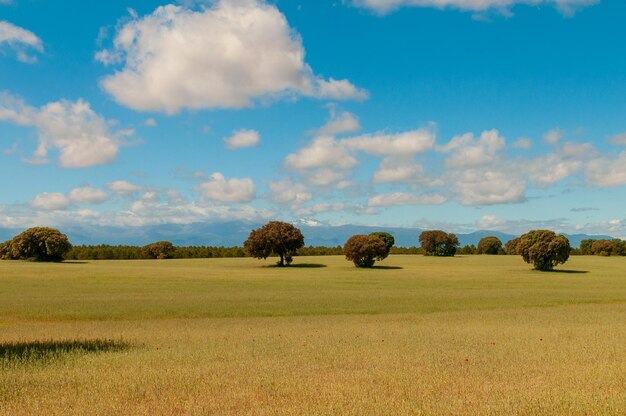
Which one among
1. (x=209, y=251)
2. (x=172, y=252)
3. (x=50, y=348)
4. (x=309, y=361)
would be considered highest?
(x=209, y=251)

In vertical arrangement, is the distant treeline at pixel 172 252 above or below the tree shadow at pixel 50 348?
above

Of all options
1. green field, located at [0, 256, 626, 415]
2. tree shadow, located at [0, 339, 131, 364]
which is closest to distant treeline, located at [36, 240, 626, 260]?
green field, located at [0, 256, 626, 415]

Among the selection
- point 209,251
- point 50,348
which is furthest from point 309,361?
point 209,251

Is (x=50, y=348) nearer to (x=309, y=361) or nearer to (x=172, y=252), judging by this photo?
(x=309, y=361)

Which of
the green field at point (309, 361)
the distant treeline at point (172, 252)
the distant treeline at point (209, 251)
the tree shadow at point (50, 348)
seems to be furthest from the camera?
the distant treeline at point (209, 251)

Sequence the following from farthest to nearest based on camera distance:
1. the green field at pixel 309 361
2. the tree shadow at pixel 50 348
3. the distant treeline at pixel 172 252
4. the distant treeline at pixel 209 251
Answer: the distant treeline at pixel 209 251
the distant treeline at pixel 172 252
the tree shadow at pixel 50 348
the green field at pixel 309 361

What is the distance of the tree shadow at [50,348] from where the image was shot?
16328 millimetres

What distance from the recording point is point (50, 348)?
18719mm

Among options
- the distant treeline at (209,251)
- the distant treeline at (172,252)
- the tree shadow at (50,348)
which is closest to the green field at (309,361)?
the tree shadow at (50,348)

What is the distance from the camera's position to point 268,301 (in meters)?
40.8

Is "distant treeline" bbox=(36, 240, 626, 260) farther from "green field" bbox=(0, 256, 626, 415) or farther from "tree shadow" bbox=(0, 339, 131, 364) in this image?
"tree shadow" bbox=(0, 339, 131, 364)

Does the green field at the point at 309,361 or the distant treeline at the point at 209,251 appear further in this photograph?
the distant treeline at the point at 209,251

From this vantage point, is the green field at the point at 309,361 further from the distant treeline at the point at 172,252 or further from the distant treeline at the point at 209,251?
the distant treeline at the point at 209,251

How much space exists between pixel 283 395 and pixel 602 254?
168 meters
